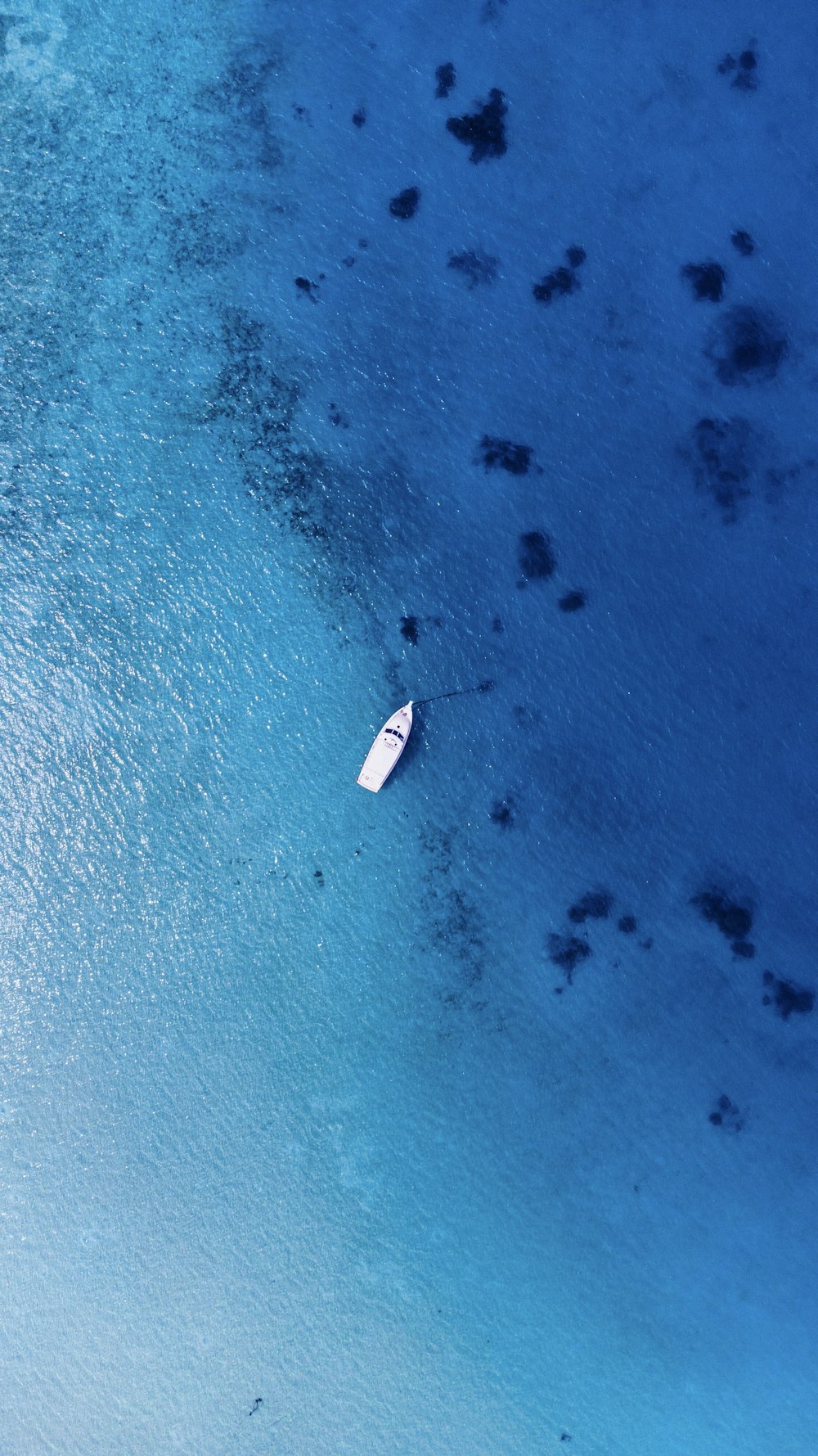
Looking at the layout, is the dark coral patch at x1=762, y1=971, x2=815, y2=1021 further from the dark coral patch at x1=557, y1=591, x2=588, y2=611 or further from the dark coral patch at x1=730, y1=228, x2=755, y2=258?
the dark coral patch at x1=730, y1=228, x2=755, y2=258

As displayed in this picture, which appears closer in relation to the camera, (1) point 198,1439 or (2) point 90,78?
(1) point 198,1439

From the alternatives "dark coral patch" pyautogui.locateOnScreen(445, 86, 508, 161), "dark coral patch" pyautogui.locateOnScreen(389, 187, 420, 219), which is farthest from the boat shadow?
"dark coral patch" pyautogui.locateOnScreen(445, 86, 508, 161)

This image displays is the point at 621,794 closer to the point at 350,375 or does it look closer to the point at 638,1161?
the point at 638,1161

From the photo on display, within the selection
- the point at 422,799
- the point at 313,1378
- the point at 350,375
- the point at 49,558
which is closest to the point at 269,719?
the point at 422,799

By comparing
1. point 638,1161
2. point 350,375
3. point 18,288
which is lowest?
point 638,1161

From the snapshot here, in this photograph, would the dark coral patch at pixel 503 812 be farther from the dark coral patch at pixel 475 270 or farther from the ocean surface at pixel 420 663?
the dark coral patch at pixel 475 270

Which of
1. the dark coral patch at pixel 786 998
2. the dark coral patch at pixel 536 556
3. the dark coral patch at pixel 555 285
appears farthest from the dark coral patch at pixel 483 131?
the dark coral patch at pixel 786 998
